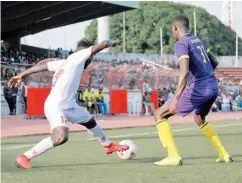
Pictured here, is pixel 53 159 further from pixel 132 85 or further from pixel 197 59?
pixel 132 85

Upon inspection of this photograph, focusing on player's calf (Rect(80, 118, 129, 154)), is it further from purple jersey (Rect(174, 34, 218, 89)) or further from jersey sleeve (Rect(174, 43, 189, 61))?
jersey sleeve (Rect(174, 43, 189, 61))

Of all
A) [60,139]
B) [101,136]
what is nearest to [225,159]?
[101,136]

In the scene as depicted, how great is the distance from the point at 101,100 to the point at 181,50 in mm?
17118

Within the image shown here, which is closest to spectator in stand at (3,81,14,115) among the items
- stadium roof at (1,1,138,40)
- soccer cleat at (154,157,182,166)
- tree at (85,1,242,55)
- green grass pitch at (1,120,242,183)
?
stadium roof at (1,1,138,40)

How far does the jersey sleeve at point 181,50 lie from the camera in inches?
265

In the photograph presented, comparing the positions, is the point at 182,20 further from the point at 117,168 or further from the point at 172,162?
the point at 117,168

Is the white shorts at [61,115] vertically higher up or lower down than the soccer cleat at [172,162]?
higher up

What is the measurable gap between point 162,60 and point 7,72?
31928 mm

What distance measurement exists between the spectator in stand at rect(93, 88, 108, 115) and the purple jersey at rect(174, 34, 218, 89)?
1652 centimetres

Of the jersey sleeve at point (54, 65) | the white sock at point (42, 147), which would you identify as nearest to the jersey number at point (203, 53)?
the jersey sleeve at point (54, 65)

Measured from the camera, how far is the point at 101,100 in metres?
23.8

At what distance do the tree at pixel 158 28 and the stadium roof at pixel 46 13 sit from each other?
3299 centimetres

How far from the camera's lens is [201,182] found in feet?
18.0

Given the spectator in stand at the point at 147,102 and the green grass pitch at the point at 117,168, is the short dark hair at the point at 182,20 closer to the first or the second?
the green grass pitch at the point at 117,168
